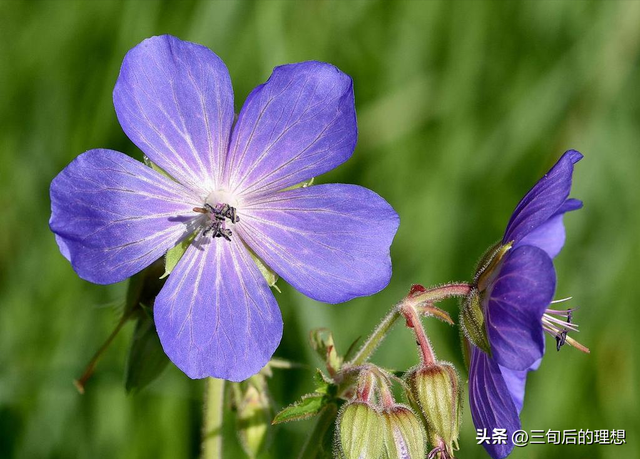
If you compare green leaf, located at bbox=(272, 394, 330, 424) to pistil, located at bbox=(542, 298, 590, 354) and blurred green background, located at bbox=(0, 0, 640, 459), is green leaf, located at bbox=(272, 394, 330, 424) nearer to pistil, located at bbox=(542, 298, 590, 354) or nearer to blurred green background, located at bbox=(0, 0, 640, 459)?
pistil, located at bbox=(542, 298, 590, 354)

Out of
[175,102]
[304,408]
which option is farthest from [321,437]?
[175,102]

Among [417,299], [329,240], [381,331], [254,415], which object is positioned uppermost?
[329,240]

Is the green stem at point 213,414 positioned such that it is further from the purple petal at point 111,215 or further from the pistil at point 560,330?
the pistil at point 560,330

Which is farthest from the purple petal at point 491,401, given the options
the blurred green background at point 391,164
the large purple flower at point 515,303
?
the blurred green background at point 391,164

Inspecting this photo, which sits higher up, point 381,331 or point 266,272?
point 266,272

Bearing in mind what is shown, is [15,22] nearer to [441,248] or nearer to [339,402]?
[441,248]

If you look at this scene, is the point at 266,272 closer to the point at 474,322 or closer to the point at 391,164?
the point at 474,322

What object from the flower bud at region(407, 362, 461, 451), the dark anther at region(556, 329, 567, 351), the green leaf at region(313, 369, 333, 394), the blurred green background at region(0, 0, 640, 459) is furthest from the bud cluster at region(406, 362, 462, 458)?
the blurred green background at region(0, 0, 640, 459)
